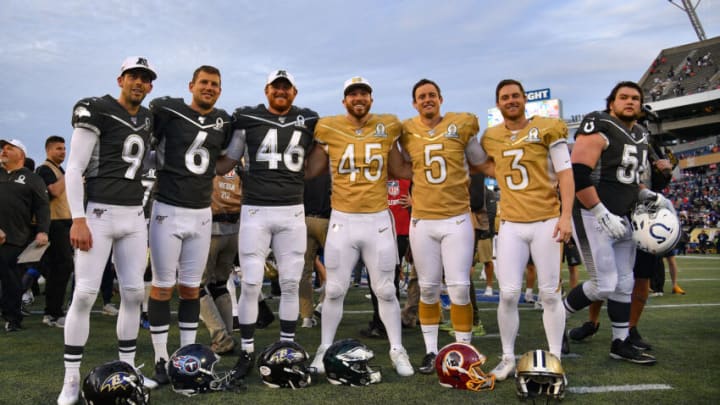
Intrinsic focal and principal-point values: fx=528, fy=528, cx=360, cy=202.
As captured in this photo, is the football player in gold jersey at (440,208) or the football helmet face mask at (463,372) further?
the football player in gold jersey at (440,208)

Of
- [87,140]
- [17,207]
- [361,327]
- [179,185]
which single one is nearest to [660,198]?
[361,327]

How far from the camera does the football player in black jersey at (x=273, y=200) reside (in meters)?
4.61

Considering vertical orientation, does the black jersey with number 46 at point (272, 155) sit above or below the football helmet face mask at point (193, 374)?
above

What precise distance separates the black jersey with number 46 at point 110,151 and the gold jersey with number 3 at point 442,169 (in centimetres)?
236

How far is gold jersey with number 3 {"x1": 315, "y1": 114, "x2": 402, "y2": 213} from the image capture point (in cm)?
465

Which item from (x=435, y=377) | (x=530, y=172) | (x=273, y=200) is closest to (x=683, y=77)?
(x=530, y=172)

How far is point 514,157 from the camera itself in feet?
14.5

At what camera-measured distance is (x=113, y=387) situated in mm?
3389

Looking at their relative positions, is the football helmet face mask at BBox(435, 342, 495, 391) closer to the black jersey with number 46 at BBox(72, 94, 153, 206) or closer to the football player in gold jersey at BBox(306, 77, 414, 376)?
the football player in gold jersey at BBox(306, 77, 414, 376)

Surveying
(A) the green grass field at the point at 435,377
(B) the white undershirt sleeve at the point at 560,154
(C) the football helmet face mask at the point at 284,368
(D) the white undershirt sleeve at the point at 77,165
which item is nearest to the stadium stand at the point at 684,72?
(A) the green grass field at the point at 435,377

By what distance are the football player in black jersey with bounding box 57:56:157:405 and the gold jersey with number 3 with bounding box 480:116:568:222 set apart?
2961mm

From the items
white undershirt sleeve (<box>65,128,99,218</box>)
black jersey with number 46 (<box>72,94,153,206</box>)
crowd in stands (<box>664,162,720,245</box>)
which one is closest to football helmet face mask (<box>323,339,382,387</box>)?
black jersey with number 46 (<box>72,94,153,206</box>)

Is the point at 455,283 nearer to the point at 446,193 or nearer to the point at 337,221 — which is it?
the point at 446,193

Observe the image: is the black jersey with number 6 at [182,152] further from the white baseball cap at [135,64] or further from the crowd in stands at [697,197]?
the crowd in stands at [697,197]
